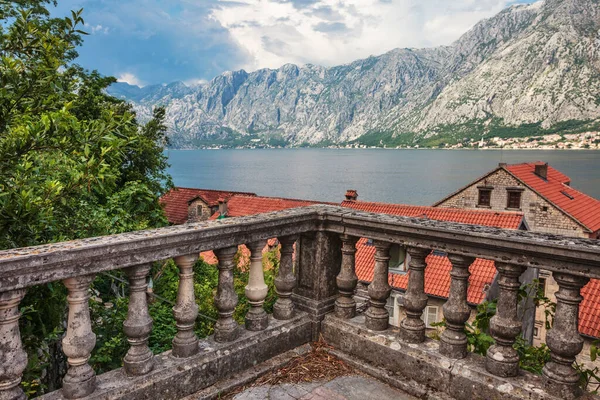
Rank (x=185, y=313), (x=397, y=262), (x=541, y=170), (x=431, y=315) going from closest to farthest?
1. (x=185, y=313)
2. (x=431, y=315)
3. (x=397, y=262)
4. (x=541, y=170)

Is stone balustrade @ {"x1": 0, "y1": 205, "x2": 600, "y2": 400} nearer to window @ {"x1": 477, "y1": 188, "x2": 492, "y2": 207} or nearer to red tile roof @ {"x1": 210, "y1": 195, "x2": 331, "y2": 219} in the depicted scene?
red tile roof @ {"x1": 210, "y1": 195, "x2": 331, "y2": 219}

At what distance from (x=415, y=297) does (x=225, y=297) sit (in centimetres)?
161

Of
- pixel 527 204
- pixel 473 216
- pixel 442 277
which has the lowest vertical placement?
pixel 442 277

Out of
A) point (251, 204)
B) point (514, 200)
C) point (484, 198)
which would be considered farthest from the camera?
point (251, 204)

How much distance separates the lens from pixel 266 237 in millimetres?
3572

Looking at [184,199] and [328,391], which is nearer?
[328,391]

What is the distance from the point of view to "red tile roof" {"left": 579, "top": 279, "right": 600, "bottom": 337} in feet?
48.4

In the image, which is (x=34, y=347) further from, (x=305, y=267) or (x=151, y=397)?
(x=305, y=267)

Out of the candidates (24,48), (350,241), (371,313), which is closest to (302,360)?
(371,313)

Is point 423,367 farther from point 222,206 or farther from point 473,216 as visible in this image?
point 222,206

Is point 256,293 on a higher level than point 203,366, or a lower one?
higher

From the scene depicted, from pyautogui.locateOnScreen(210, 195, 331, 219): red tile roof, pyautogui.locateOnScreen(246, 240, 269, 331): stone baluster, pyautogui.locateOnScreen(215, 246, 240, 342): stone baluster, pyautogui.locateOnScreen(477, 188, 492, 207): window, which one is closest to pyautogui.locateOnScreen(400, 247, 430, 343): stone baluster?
pyautogui.locateOnScreen(246, 240, 269, 331): stone baluster

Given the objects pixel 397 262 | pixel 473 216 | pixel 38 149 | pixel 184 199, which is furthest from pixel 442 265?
pixel 184 199

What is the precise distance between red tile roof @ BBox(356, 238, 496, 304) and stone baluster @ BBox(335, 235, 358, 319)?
10.2m
